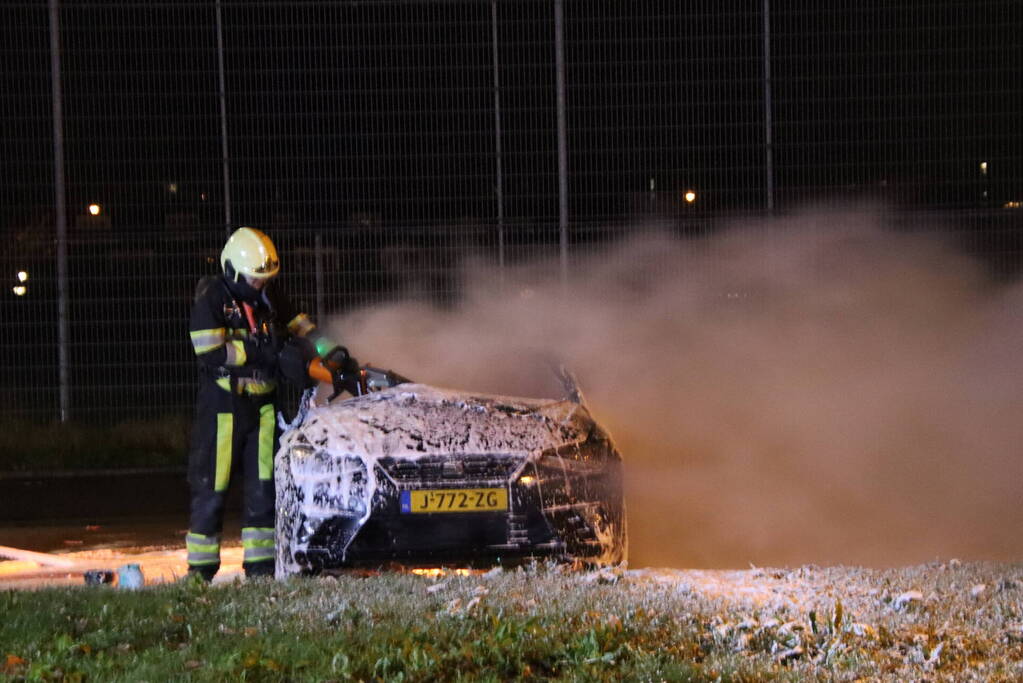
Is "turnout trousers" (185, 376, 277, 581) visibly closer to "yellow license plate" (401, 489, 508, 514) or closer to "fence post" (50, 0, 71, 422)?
"yellow license plate" (401, 489, 508, 514)

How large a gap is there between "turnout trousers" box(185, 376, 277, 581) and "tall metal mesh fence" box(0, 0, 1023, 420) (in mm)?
7112

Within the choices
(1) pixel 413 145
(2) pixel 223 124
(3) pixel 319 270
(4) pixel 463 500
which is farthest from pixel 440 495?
(2) pixel 223 124

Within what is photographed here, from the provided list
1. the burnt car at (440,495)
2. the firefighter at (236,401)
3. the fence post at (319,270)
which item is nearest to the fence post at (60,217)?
the fence post at (319,270)

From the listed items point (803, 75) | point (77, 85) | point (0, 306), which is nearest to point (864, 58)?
point (803, 75)

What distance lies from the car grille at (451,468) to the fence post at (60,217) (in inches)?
362

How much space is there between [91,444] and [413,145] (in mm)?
5035

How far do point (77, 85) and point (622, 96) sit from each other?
6.13 metres

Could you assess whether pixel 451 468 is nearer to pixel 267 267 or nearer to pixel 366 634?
pixel 366 634

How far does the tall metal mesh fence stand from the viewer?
1459cm

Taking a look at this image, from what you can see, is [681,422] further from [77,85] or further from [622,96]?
[77,85]

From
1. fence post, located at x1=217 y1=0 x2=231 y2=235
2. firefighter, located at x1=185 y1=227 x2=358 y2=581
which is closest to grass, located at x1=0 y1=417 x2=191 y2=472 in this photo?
fence post, located at x1=217 y1=0 x2=231 y2=235

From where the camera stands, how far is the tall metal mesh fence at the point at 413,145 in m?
14.6

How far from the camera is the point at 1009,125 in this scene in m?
14.6

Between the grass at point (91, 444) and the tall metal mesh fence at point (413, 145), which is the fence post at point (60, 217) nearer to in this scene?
the tall metal mesh fence at point (413, 145)
